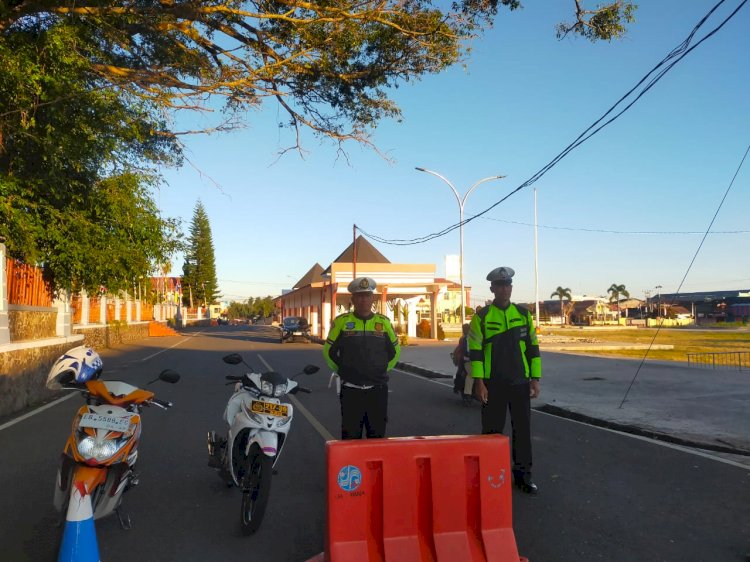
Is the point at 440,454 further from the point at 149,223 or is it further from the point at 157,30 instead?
the point at 149,223

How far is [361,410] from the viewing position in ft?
17.0

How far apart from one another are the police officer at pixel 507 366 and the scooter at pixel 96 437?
278cm

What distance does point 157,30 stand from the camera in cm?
1107

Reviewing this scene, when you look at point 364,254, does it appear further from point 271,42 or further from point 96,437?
point 96,437

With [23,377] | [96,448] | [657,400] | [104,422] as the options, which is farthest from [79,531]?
[657,400]

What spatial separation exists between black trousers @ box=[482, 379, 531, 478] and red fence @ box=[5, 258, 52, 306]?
1045 centimetres

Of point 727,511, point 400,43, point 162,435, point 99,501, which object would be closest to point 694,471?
point 727,511

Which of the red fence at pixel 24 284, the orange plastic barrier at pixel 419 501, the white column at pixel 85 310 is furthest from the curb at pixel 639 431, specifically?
the white column at pixel 85 310

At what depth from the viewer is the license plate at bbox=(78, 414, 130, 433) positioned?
13.2 ft

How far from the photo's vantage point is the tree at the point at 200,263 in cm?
10744

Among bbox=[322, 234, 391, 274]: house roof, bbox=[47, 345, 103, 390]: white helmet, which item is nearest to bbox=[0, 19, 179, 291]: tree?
bbox=[47, 345, 103, 390]: white helmet

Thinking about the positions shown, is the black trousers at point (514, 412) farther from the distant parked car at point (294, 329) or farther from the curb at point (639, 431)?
the distant parked car at point (294, 329)

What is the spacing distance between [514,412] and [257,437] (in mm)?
2316

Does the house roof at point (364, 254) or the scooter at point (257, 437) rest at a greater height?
the house roof at point (364, 254)
